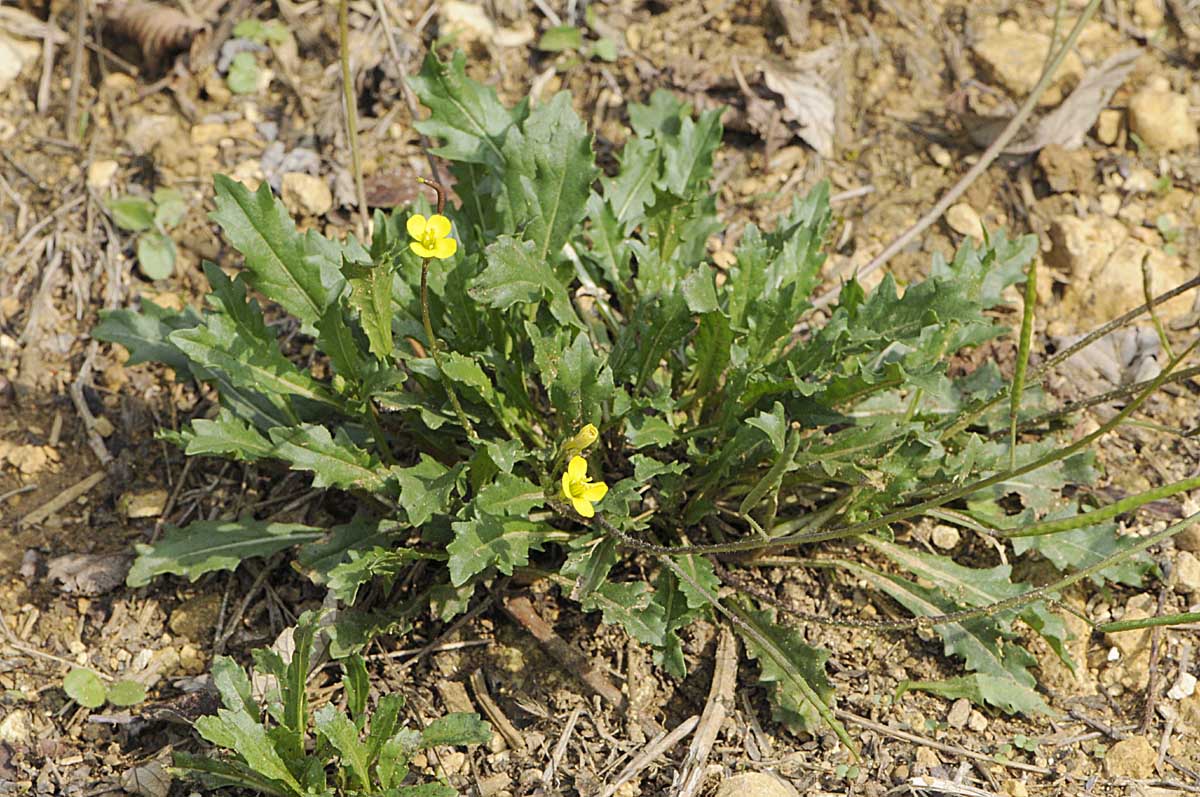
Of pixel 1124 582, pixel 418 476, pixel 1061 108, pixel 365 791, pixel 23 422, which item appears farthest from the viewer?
pixel 1061 108

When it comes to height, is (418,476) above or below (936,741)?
above

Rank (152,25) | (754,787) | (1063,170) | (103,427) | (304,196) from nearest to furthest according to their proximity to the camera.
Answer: (754,787) → (103,427) → (304,196) → (1063,170) → (152,25)

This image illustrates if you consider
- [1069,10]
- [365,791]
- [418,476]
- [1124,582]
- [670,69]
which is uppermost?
[1069,10]

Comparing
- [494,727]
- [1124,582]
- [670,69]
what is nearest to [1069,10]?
[670,69]

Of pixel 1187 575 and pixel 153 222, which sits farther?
pixel 153 222

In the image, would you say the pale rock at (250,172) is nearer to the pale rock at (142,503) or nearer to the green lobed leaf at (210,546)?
the pale rock at (142,503)

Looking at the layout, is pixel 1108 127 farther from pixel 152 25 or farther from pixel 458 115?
pixel 152 25

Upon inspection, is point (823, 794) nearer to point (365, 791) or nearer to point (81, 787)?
point (365, 791)

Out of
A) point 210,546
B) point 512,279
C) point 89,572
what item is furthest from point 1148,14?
point 89,572
